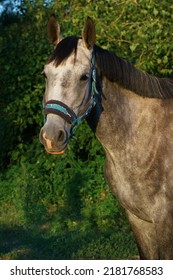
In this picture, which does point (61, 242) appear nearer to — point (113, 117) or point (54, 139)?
point (113, 117)

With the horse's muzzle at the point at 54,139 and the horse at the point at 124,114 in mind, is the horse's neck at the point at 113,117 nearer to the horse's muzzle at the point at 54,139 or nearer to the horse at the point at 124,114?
the horse at the point at 124,114

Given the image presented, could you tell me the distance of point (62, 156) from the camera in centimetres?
775

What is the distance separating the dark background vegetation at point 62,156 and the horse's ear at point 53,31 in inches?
80.5

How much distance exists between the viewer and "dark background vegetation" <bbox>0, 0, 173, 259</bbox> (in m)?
5.94

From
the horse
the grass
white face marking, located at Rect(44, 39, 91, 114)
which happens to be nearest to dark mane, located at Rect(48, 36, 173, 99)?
the horse

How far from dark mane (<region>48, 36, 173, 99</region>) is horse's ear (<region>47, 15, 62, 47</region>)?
0.63 feet

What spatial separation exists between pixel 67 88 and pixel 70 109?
13 centimetres

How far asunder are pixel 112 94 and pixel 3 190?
16.8 ft

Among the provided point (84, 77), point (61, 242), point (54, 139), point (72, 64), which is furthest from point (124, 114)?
point (61, 242)

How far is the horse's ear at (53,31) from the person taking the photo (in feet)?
11.9

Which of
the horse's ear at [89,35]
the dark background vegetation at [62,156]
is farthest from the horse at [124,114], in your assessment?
the dark background vegetation at [62,156]

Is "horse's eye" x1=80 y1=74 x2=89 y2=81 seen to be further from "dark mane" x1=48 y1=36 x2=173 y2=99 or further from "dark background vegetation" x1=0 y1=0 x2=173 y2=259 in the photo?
"dark background vegetation" x1=0 y1=0 x2=173 y2=259
